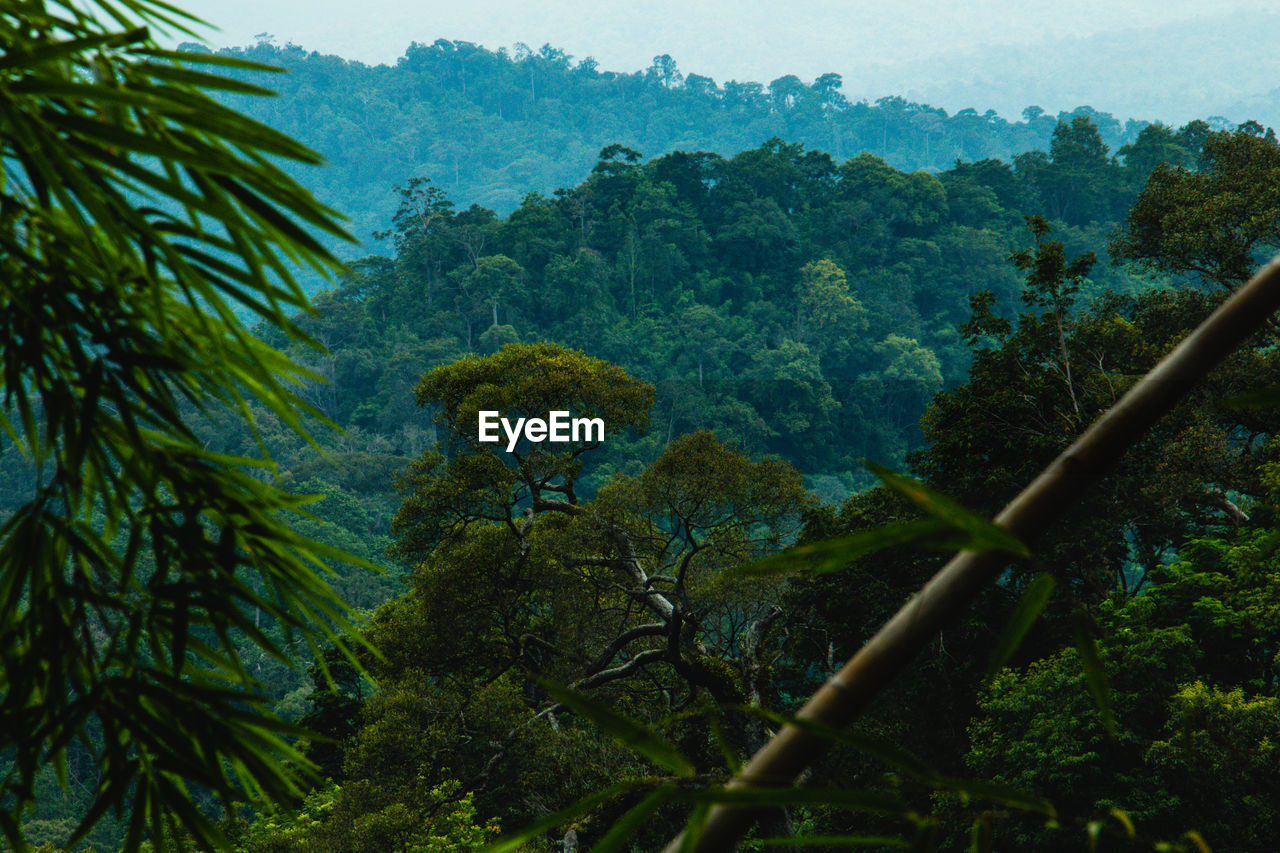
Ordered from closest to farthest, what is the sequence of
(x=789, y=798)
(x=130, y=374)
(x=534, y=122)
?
(x=789, y=798), (x=130, y=374), (x=534, y=122)

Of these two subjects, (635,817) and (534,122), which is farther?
(534,122)

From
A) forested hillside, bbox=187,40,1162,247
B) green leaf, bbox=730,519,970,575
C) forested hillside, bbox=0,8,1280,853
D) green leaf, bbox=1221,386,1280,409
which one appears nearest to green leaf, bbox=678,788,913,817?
forested hillside, bbox=0,8,1280,853

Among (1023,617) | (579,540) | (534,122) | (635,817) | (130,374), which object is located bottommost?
(579,540)

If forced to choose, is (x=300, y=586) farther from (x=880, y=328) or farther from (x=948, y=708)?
(x=880, y=328)

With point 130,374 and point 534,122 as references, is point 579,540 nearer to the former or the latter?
point 130,374

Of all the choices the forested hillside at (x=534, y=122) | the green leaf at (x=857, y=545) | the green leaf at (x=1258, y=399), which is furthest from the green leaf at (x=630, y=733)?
the forested hillside at (x=534, y=122)

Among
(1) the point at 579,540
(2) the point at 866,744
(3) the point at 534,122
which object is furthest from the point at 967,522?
(3) the point at 534,122
